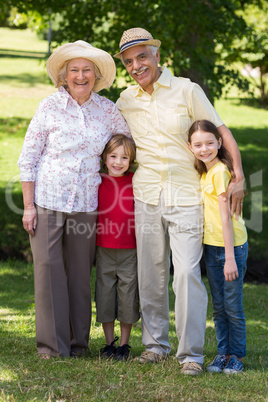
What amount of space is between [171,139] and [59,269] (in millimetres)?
1208

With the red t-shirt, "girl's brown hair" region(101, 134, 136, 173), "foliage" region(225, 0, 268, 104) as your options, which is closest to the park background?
"foliage" region(225, 0, 268, 104)

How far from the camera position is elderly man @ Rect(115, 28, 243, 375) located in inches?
150

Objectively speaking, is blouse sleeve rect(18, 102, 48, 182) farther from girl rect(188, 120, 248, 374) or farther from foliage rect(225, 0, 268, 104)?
foliage rect(225, 0, 268, 104)

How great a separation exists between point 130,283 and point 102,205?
610mm

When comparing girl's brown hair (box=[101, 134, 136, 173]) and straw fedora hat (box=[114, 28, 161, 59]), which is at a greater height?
straw fedora hat (box=[114, 28, 161, 59])

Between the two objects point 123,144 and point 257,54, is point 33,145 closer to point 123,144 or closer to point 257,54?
point 123,144

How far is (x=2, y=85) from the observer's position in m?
19.6

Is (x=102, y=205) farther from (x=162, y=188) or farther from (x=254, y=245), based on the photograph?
(x=254, y=245)

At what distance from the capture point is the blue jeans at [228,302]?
3865 millimetres

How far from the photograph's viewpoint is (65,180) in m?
3.89

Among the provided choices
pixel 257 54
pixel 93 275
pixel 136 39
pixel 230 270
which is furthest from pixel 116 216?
pixel 257 54

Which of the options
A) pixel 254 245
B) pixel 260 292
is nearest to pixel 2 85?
pixel 254 245

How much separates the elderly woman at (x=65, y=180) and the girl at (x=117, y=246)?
0.09 meters

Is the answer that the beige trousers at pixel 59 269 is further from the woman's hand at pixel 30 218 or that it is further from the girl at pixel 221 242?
the girl at pixel 221 242
